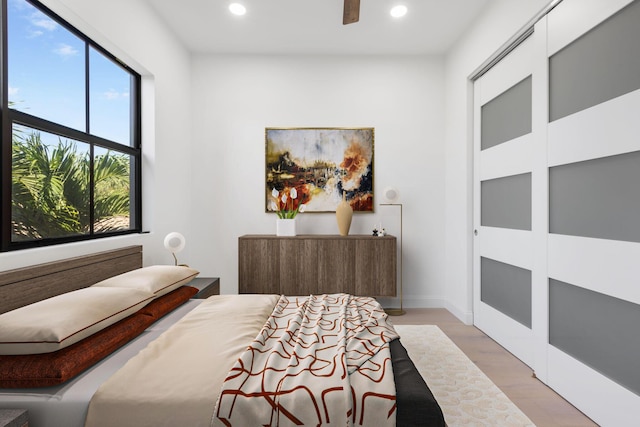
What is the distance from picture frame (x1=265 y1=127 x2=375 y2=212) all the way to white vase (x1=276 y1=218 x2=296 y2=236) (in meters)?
0.32

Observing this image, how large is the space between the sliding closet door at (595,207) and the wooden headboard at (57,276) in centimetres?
291

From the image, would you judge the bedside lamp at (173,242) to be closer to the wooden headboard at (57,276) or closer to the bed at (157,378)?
the wooden headboard at (57,276)

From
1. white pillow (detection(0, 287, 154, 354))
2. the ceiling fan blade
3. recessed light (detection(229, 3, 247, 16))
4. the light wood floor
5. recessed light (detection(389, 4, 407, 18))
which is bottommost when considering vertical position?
the light wood floor

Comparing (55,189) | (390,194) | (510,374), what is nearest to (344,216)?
(390,194)

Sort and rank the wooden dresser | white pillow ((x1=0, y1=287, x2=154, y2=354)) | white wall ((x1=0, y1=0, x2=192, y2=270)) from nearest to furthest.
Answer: white pillow ((x1=0, y1=287, x2=154, y2=354))
white wall ((x1=0, y1=0, x2=192, y2=270))
the wooden dresser

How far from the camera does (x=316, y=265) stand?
13.2 ft

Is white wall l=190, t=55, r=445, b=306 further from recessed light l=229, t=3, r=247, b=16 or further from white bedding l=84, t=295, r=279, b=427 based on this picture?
white bedding l=84, t=295, r=279, b=427

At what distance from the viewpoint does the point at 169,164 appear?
3.85m

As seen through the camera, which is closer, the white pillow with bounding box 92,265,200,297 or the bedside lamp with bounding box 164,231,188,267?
the white pillow with bounding box 92,265,200,297

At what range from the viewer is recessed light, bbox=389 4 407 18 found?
341 centimetres

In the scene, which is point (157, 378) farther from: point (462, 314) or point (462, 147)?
point (462, 147)

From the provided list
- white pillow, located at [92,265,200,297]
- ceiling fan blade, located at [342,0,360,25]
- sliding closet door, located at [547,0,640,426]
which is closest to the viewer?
sliding closet door, located at [547,0,640,426]

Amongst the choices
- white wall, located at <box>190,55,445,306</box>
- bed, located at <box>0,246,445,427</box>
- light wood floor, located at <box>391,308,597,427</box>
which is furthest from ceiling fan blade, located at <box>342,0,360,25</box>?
light wood floor, located at <box>391,308,597,427</box>

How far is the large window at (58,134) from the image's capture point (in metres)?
2.07
